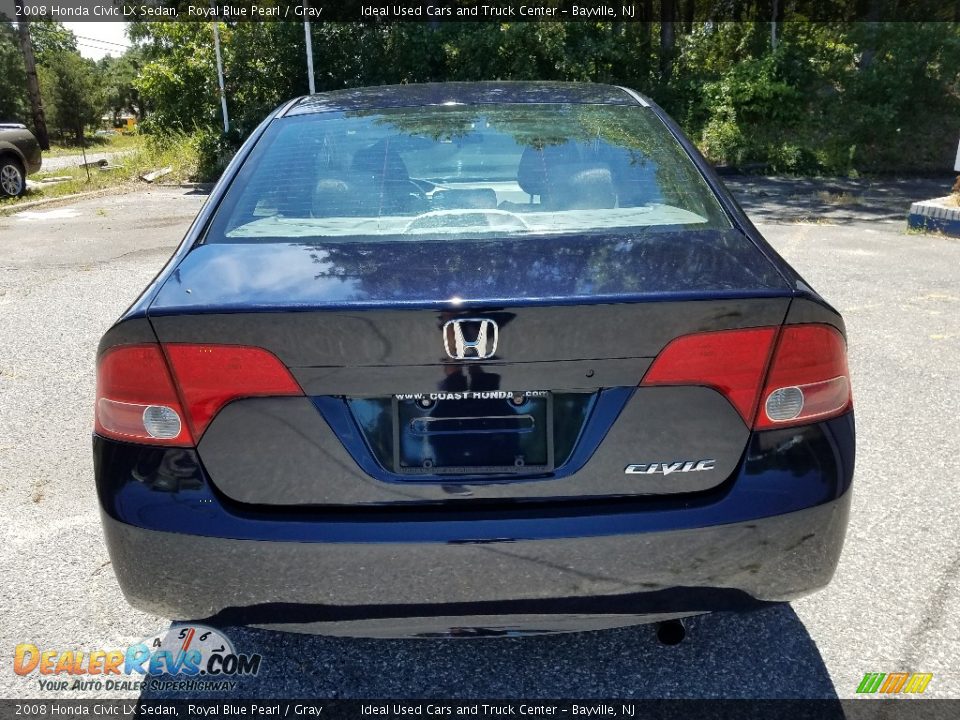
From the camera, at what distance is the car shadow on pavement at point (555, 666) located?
233 centimetres

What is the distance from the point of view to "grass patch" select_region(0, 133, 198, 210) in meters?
17.2

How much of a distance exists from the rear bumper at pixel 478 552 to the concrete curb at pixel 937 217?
27.6ft

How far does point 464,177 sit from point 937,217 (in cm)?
826

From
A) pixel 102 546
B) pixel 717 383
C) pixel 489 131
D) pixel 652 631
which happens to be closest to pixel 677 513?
pixel 717 383

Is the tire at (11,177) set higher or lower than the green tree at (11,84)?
lower

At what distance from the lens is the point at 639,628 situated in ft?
8.58

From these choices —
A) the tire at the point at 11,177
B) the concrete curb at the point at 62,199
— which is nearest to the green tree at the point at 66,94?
the concrete curb at the point at 62,199

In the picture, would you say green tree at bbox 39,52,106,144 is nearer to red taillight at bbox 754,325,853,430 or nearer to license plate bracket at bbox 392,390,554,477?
license plate bracket at bbox 392,390,554,477

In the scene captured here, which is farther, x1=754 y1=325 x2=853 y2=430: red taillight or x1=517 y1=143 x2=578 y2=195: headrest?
x1=517 y1=143 x2=578 y2=195: headrest

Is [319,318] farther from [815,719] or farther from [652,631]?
[815,719]

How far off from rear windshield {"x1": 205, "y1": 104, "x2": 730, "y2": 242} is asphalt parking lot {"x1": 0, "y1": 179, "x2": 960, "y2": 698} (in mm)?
1241

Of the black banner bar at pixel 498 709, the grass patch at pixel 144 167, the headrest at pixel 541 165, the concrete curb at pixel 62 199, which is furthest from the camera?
the grass patch at pixel 144 167

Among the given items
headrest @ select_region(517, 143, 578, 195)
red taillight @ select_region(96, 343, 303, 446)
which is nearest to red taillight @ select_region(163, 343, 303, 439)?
red taillight @ select_region(96, 343, 303, 446)

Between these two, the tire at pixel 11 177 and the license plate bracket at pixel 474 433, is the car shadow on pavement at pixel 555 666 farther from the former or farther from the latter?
the tire at pixel 11 177
